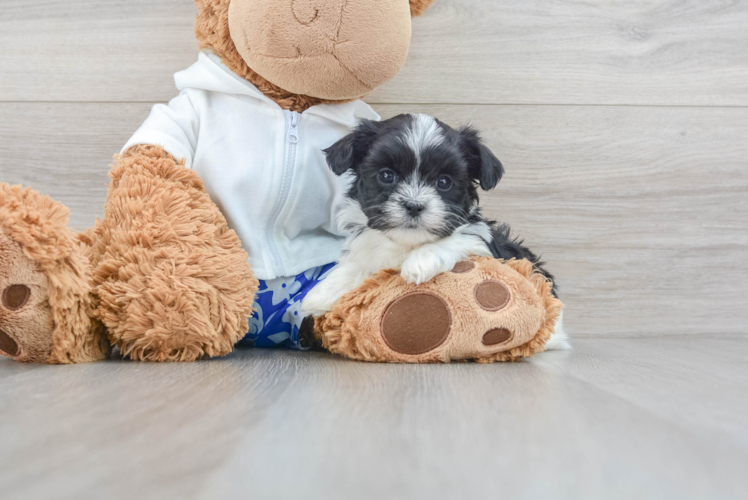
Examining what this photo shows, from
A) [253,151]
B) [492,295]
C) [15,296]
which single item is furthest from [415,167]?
[15,296]

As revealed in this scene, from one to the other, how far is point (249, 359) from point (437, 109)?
3.29ft

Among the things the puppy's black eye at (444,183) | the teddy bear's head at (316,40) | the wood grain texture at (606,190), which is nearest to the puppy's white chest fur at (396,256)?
the puppy's black eye at (444,183)

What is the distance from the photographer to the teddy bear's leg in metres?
1.12

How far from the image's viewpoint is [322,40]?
3.89ft

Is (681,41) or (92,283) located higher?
(681,41)

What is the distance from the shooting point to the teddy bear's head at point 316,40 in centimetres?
117

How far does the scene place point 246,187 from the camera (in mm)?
1396

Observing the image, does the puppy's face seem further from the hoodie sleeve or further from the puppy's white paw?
the hoodie sleeve

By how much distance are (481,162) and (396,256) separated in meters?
0.28

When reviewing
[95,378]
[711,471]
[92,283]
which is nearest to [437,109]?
[92,283]

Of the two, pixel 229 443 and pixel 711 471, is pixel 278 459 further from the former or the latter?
pixel 711 471

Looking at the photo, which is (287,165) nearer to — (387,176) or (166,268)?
(387,176)

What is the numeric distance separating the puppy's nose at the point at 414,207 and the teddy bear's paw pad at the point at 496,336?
0.94 feet

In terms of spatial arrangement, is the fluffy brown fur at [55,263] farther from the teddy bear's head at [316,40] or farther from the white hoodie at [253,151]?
the teddy bear's head at [316,40]
